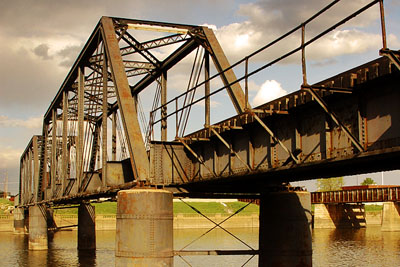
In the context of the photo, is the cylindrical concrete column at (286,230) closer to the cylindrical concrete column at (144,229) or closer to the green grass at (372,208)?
the cylindrical concrete column at (144,229)

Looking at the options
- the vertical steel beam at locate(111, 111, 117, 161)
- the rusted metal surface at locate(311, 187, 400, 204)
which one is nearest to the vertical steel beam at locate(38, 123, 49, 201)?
the vertical steel beam at locate(111, 111, 117, 161)

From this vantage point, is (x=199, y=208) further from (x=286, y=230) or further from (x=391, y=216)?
(x=286, y=230)

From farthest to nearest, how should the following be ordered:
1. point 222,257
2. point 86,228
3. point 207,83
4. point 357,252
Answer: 1. point 86,228
2. point 357,252
3. point 222,257
4. point 207,83

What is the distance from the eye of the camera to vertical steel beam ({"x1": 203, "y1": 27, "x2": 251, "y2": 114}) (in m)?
26.2

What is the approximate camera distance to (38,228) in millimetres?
58562

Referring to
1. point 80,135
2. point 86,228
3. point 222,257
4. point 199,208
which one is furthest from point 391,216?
point 80,135

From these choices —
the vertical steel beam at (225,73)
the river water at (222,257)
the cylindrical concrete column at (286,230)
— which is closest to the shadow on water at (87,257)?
the river water at (222,257)

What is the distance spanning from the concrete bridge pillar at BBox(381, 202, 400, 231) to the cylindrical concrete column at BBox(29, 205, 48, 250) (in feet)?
170

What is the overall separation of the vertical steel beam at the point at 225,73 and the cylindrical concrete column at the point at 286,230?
5.27 m

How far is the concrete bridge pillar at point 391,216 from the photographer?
85.1m

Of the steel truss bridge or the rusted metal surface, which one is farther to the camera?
the rusted metal surface

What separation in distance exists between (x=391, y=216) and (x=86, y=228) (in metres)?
50.8

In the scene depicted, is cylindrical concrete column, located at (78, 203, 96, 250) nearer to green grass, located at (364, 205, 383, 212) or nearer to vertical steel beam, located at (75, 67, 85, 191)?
vertical steel beam, located at (75, 67, 85, 191)

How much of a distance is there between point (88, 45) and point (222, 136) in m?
14.6
